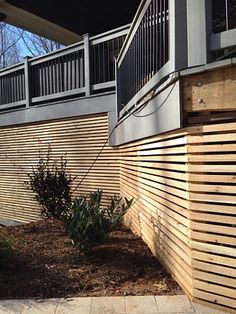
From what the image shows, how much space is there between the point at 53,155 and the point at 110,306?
7.12m

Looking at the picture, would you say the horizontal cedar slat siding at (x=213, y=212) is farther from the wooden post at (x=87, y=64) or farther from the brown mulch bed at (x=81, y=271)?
the wooden post at (x=87, y=64)

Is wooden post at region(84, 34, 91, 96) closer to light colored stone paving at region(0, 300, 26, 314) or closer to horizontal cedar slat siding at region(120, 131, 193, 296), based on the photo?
horizontal cedar slat siding at region(120, 131, 193, 296)

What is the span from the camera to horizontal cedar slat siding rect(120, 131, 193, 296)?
4.28m

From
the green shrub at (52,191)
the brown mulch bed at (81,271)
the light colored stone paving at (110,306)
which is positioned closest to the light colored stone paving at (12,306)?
the light colored stone paving at (110,306)

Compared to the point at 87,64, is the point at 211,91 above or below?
below

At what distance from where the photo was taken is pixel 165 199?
5.01 meters

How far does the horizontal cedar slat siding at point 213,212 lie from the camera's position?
379 centimetres

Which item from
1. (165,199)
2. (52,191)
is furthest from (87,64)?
(165,199)

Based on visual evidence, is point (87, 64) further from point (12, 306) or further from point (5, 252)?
point (12, 306)

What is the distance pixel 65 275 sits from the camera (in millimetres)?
5207

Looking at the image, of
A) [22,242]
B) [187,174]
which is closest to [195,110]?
[187,174]

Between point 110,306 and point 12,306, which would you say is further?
point 12,306

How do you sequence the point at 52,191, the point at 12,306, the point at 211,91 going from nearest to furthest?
the point at 211,91, the point at 12,306, the point at 52,191

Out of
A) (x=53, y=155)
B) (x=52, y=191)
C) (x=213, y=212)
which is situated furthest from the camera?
(x=53, y=155)
